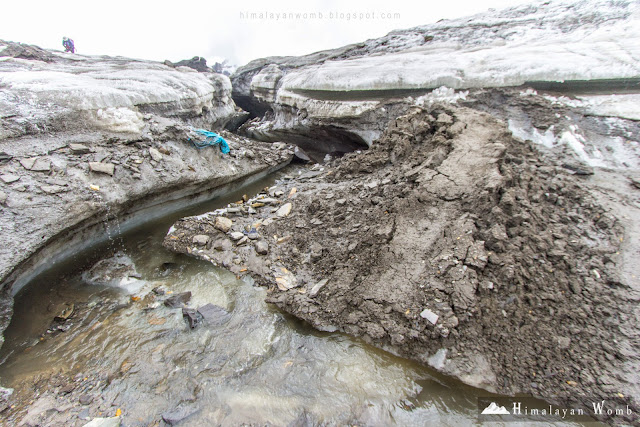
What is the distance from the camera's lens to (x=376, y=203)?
406cm

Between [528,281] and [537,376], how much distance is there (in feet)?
2.60

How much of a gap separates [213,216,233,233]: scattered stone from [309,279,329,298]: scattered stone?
1.86 metres

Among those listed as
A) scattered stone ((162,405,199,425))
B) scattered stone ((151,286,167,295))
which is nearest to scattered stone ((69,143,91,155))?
scattered stone ((151,286,167,295))

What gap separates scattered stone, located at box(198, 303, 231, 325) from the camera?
3166mm

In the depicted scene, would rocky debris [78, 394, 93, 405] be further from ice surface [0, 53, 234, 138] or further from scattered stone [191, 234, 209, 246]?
ice surface [0, 53, 234, 138]

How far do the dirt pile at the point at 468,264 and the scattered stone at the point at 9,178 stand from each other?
1930 mm

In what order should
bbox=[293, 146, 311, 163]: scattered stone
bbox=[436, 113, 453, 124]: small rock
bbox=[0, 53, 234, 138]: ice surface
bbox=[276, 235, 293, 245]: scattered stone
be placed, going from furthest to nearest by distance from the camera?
bbox=[293, 146, 311, 163]: scattered stone
bbox=[436, 113, 453, 124]: small rock
bbox=[0, 53, 234, 138]: ice surface
bbox=[276, 235, 293, 245]: scattered stone

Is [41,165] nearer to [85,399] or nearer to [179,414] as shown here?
[85,399]

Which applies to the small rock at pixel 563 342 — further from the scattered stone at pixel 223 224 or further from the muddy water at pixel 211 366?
the scattered stone at pixel 223 224

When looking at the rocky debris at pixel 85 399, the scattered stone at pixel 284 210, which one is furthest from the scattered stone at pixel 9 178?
the scattered stone at pixel 284 210

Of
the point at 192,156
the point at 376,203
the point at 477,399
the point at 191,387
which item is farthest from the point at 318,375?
the point at 192,156

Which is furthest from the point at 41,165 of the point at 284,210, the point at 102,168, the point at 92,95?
the point at 284,210

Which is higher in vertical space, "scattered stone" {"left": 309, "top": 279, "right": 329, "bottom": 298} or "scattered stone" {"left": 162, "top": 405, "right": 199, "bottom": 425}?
"scattered stone" {"left": 309, "top": 279, "right": 329, "bottom": 298}

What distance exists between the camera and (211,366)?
2.68 m
